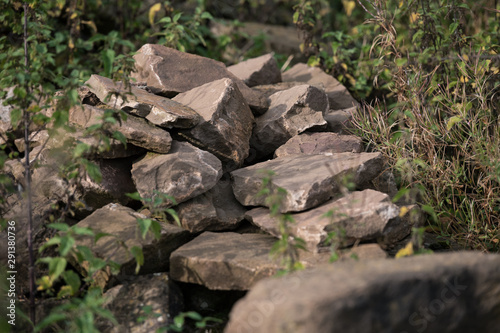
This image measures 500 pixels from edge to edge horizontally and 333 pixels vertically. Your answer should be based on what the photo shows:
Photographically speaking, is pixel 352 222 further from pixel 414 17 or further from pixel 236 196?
pixel 414 17

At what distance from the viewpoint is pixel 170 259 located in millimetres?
2982

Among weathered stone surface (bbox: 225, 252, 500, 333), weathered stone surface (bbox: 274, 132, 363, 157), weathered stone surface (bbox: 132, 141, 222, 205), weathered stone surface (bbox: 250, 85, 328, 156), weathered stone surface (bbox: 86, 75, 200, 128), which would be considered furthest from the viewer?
weathered stone surface (bbox: 250, 85, 328, 156)

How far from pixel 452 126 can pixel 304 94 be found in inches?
43.2

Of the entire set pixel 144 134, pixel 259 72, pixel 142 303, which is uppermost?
pixel 144 134

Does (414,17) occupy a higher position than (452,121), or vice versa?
(414,17)

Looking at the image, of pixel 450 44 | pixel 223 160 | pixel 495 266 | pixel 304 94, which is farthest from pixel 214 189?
pixel 450 44

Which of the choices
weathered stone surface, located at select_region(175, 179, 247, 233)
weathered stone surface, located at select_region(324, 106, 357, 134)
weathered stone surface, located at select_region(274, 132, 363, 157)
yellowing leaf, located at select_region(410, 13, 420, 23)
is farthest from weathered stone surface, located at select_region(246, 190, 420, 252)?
yellowing leaf, located at select_region(410, 13, 420, 23)

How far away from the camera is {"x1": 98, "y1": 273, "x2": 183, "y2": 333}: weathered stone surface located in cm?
275

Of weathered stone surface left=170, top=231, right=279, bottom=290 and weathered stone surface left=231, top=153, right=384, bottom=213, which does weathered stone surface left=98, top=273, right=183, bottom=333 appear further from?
weathered stone surface left=231, top=153, right=384, bottom=213

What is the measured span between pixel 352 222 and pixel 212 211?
36.3 inches

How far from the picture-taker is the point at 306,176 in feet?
10.7

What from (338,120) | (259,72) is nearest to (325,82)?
(259,72)

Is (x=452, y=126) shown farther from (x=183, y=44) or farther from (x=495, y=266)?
(x=183, y=44)

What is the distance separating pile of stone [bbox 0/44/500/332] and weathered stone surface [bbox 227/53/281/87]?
1.46 feet
